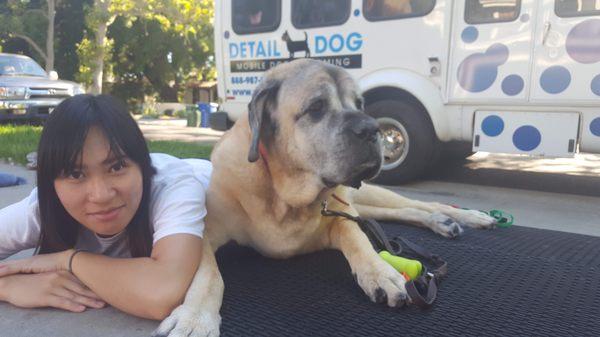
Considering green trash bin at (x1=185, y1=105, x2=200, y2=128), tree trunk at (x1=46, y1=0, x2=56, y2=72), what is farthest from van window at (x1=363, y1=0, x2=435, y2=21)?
tree trunk at (x1=46, y1=0, x2=56, y2=72)

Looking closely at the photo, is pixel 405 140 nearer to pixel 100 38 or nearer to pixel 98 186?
pixel 98 186

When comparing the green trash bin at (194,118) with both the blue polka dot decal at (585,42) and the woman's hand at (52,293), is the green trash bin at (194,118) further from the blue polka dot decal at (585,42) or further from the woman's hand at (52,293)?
the woman's hand at (52,293)

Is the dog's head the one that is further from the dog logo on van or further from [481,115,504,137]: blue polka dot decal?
the dog logo on van

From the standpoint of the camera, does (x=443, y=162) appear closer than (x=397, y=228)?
No

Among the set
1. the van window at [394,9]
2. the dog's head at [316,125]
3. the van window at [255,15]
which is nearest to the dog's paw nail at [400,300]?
the dog's head at [316,125]

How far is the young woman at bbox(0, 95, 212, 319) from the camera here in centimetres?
184

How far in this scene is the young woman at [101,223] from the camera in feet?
6.05

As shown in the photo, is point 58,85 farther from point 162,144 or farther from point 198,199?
point 198,199

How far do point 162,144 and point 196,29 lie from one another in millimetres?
15337

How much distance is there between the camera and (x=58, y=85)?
1019 centimetres

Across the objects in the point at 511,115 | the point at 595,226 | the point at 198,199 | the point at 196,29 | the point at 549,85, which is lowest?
the point at 595,226

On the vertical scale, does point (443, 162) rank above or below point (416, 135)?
below

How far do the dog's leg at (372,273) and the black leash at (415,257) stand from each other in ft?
0.18

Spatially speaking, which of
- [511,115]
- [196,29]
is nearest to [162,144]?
[511,115]
